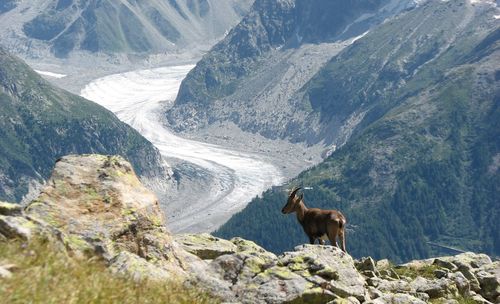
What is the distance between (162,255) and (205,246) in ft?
26.0

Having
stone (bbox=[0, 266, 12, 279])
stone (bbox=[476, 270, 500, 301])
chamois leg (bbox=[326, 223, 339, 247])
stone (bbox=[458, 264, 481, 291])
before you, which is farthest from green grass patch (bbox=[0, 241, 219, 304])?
stone (bbox=[476, 270, 500, 301])

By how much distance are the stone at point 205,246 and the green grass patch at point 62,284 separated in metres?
Answer: 16.5

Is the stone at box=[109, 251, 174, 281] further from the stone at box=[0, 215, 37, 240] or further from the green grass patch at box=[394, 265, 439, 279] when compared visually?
the green grass patch at box=[394, 265, 439, 279]

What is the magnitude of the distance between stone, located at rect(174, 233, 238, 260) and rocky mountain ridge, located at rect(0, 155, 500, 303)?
0.19 ft

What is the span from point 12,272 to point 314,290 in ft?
44.1

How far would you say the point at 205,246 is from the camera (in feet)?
119

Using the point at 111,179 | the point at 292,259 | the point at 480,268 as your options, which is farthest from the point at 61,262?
the point at 480,268

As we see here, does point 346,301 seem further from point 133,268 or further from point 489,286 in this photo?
point 489,286

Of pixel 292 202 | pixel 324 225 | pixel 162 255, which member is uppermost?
pixel 162 255

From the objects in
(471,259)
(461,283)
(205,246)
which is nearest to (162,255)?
(205,246)

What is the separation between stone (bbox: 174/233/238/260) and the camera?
3441cm

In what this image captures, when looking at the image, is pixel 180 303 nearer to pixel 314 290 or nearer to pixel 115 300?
pixel 115 300

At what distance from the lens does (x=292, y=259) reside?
92.1ft

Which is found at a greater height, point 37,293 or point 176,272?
point 37,293
